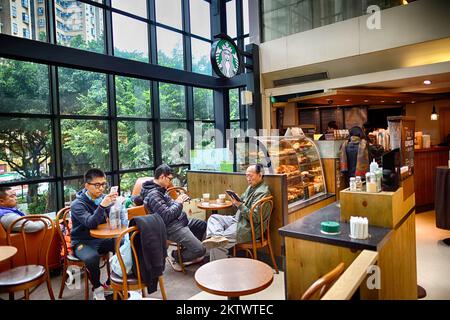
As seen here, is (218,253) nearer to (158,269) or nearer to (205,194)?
(205,194)

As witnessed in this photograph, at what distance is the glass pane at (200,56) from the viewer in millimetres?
8539

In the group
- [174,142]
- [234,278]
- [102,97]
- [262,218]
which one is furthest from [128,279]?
[174,142]

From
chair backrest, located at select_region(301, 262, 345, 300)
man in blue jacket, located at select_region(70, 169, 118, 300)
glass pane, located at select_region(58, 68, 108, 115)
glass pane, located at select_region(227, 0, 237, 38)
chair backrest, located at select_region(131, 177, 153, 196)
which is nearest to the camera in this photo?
chair backrest, located at select_region(301, 262, 345, 300)

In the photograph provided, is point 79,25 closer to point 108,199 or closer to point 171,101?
point 171,101

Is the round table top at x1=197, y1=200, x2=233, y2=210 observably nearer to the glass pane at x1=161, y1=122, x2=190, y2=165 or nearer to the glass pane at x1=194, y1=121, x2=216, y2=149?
the glass pane at x1=161, y1=122, x2=190, y2=165

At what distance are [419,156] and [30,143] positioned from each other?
7.37m

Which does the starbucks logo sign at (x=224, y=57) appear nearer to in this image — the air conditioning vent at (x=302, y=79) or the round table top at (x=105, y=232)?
the air conditioning vent at (x=302, y=79)

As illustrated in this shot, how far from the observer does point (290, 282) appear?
2271mm

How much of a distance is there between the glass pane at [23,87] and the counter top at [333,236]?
5.03 metres

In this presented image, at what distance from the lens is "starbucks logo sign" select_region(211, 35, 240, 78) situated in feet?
18.1

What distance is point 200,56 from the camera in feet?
28.5

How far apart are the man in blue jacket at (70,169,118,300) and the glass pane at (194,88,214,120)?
545 centimetres

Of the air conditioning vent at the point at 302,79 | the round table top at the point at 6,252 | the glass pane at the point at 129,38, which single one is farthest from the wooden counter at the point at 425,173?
the round table top at the point at 6,252

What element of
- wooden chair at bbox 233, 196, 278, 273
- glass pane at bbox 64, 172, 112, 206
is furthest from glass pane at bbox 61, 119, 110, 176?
wooden chair at bbox 233, 196, 278, 273
